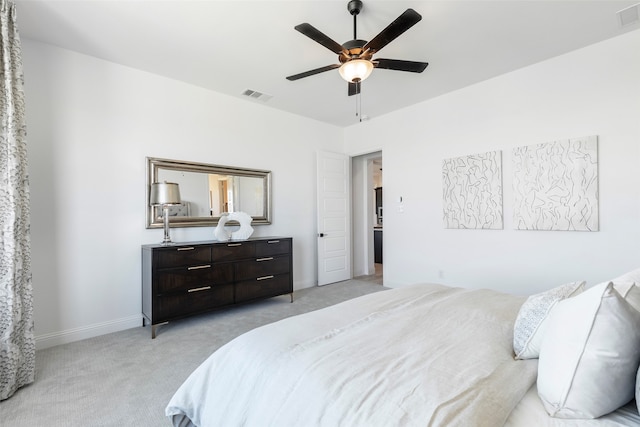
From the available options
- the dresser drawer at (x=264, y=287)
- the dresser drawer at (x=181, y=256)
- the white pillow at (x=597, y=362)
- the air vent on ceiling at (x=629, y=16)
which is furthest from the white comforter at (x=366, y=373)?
the air vent on ceiling at (x=629, y=16)

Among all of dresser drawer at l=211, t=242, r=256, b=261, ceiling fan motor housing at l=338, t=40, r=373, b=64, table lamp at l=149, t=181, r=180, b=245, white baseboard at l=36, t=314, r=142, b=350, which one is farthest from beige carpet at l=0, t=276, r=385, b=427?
ceiling fan motor housing at l=338, t=40, r=373, b=64

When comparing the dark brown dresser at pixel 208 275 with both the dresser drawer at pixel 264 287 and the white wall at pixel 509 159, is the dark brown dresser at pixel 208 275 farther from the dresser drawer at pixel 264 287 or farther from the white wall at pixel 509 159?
the white wall at pixel 509 159

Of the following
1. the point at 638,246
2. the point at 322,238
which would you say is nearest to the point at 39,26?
the point at 322,238

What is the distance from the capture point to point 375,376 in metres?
1.00

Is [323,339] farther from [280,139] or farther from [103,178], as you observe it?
[280,139]

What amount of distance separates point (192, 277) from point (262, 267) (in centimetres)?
90

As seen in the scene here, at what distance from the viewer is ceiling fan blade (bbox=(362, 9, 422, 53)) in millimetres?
1849


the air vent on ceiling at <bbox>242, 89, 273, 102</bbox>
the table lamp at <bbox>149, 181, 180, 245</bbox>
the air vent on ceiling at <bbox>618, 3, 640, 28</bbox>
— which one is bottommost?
the table lamp at <bbox>149, 181, 180, 245</bbox>

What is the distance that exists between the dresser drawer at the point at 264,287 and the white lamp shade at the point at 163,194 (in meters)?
1.26

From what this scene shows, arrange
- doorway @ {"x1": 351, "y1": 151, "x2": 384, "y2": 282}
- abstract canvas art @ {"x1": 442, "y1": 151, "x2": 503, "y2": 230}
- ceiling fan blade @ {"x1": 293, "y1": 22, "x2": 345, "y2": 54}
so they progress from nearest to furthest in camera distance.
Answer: ceiling fan blade @ {"x1": 293, "y1": 22, "x2": 345, "y2": 54} → abstract canvas art @ {"x1": 442, "y1": 151, "x2": 503, "y2": 230} → doorway @ {"x1": 351, "y1": 151, "x2": 384, "y2": 282}

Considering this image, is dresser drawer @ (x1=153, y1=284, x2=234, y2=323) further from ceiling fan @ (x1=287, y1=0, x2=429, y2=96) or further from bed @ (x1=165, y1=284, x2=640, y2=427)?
ceiling fan @ (x1=287, y1=0, x2=429, y2=96)

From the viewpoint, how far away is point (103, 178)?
311cm

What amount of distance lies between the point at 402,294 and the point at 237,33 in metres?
2.65

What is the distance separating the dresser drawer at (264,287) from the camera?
11.9 ft
